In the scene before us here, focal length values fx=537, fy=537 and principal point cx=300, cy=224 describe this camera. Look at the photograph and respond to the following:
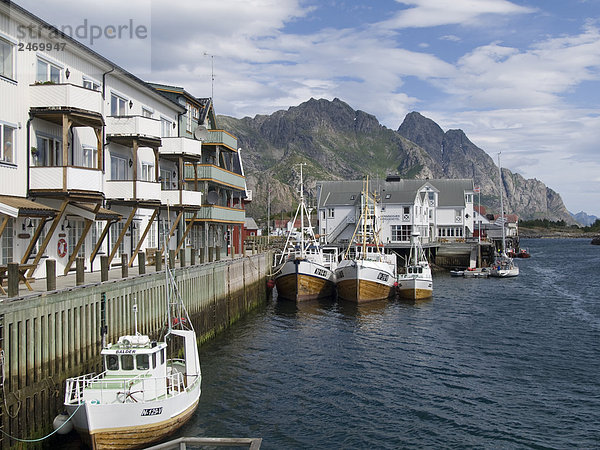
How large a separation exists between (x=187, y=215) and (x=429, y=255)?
45.3 m

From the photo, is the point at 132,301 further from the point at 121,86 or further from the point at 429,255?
the point at 429,255

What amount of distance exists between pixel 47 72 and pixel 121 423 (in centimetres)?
1605

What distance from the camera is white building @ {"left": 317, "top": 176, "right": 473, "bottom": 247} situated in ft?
269

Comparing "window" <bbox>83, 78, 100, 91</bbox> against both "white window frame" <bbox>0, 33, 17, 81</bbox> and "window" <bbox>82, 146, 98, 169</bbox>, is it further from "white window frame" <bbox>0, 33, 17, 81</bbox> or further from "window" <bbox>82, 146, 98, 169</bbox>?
"white window frame" <bbox>0, 33, 17, 81</bbox>

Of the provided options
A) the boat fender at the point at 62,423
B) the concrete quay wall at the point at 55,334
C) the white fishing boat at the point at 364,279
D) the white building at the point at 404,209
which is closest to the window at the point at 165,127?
the concrete quay wall at the point at 55,334

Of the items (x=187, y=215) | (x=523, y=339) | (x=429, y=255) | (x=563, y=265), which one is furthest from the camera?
(x=563, y=265)

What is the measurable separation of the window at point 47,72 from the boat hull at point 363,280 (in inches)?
1114

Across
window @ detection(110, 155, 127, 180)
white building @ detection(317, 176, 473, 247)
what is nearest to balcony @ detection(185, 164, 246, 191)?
window @ detection(110, 155, 127, 180)

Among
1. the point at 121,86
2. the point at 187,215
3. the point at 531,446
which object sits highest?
the point at 121,86

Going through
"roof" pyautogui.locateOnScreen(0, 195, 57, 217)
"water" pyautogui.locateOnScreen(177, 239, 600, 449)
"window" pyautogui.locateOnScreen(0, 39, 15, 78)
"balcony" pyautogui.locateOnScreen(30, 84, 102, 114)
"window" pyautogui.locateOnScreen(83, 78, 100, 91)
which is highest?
"window" pyautogui.locateOnScreen(83, 78, 100, 91)

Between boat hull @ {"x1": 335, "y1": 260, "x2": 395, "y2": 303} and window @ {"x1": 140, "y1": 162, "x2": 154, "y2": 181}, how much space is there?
18823mm

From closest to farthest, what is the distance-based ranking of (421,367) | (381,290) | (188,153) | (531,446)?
(531,446) → (421,367) → (188,153) → (381,290)

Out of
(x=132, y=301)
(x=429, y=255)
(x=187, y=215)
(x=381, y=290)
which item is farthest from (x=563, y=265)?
(x=132, y=301)

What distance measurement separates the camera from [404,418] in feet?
64.0
